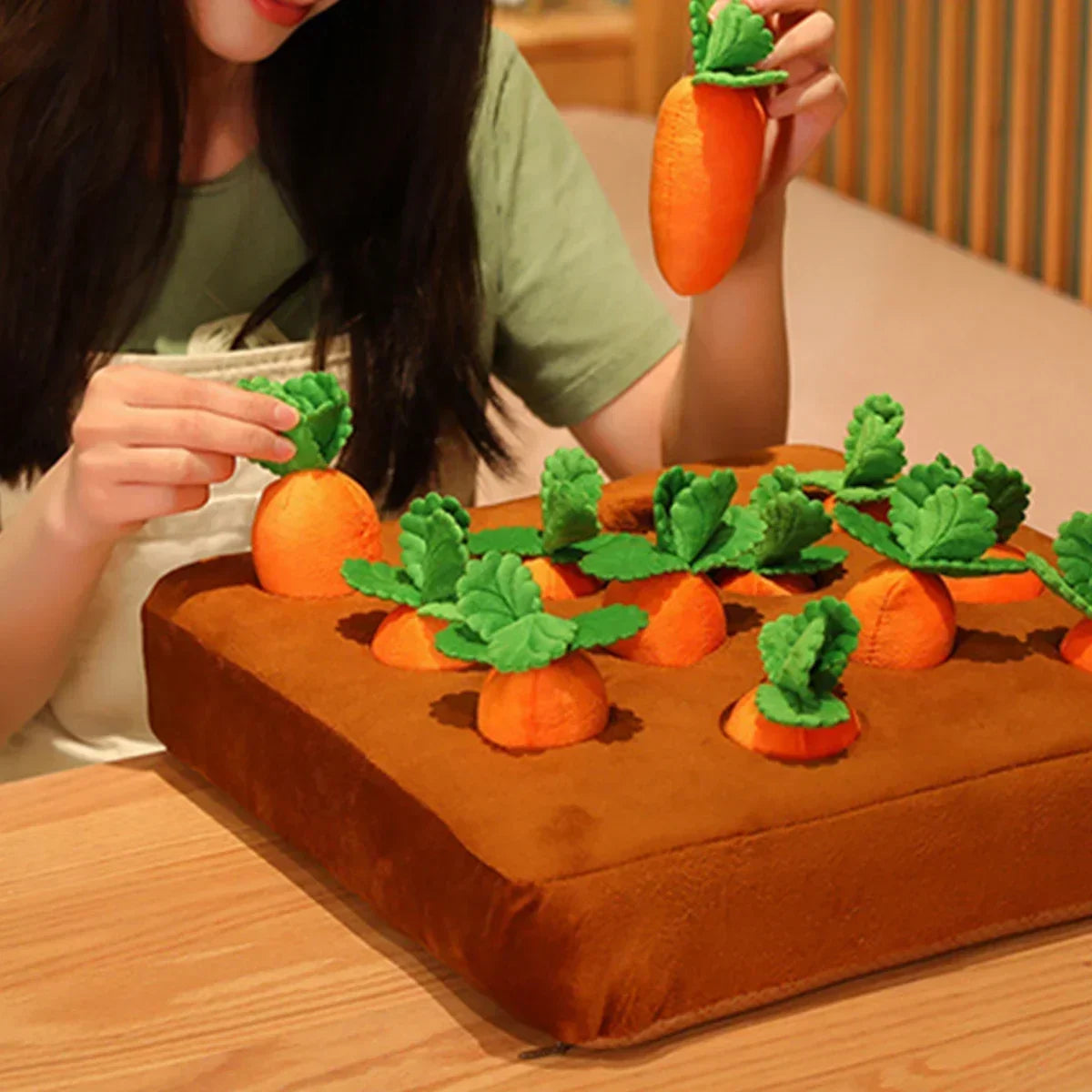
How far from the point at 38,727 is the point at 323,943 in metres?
0.50

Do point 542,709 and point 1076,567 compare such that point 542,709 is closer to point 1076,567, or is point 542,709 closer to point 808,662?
point 808,662

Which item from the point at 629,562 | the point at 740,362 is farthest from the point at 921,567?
the point at 740,362

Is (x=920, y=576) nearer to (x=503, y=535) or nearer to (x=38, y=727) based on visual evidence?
(x=503, y=535)

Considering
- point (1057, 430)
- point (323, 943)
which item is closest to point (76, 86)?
point (323, 943)

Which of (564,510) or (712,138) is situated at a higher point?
(712,138)

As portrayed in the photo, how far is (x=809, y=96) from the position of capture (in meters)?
0.98

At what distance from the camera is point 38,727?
1110 millimetres

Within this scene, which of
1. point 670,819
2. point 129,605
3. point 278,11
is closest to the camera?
point 670,819

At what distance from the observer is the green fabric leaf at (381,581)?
0.72 m

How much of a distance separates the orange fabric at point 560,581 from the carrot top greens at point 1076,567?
0.19 m

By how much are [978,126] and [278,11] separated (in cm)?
98

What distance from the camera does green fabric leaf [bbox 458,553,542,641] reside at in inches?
25.9

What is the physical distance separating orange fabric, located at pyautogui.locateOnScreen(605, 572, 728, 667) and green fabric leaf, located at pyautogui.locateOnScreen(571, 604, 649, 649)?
1.0 inches

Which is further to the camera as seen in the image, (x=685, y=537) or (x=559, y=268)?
(x=559, y=268)
